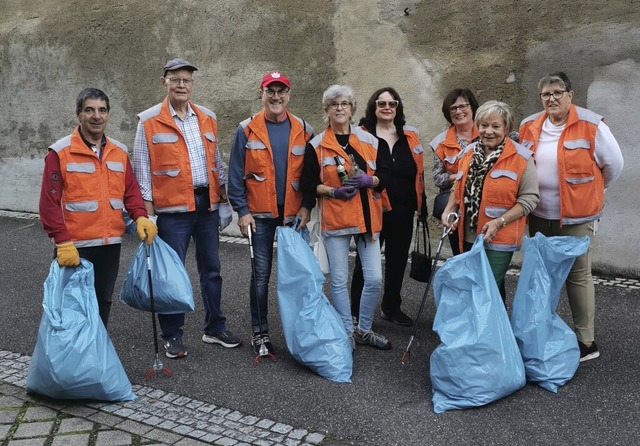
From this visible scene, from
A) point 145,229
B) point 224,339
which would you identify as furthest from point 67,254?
point 224,339

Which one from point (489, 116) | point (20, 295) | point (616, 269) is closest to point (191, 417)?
point (489, 116)

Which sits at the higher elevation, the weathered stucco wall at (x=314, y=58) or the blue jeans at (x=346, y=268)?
the weathered stucco wall at (x=314, y=58)

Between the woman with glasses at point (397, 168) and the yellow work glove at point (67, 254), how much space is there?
1.79 m

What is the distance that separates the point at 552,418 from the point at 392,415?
0.76m

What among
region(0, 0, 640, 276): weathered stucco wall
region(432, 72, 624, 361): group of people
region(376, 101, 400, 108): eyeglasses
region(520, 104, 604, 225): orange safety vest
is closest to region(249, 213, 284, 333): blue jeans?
region(376, 101, 400, 108): eyeglasses

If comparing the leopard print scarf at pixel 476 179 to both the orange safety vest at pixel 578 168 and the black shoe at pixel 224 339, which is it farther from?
the black shoe at pixel 224 339

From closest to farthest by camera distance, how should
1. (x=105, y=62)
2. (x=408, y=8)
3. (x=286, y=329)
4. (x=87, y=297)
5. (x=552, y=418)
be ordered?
(x=552, y=418) → (x=87, y=297) → (x=286, y=329) → (x=408, y=8) → (x=105, y=62)

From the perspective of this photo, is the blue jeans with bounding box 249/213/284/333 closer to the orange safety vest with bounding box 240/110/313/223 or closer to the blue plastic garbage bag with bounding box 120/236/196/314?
the orange safety vest with bounding box 240/110/313/223

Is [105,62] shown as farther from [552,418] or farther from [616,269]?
[552,418]

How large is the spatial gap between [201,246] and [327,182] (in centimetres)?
93

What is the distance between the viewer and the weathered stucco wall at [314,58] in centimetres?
571

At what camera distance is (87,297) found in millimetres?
3508

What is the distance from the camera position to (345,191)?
3957 millimetres

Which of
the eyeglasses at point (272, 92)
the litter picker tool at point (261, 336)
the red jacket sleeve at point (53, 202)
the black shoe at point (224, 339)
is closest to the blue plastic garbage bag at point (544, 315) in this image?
the litter picker tool at point (261, 336)
